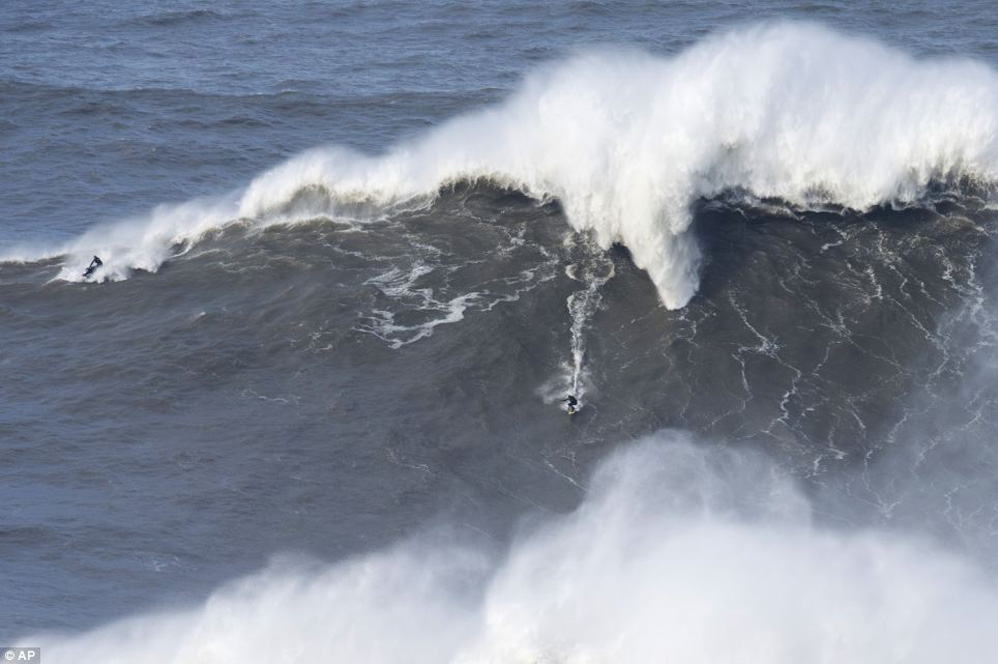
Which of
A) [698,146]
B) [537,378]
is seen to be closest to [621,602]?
[537,378]

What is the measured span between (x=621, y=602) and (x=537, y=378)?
8.78 meters

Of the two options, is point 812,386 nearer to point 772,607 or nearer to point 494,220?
point 772,607

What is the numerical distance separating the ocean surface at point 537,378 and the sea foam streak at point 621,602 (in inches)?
3.1

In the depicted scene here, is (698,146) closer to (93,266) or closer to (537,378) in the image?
(537,378)

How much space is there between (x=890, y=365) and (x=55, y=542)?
21186mm

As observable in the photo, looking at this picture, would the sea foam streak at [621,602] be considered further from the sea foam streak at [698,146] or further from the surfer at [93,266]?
the surfer at [93,266]

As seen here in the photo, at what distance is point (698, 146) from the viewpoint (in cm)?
4106

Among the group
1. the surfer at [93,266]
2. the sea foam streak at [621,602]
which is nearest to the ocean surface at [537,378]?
the sea foam streak at [621,602]

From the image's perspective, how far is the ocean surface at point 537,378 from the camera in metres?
28.9

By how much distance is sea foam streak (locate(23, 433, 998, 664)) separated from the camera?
27.5 meters

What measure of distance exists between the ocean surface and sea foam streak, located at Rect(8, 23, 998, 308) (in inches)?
4.7

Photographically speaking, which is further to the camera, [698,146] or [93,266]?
[93,266]

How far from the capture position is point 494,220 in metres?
43.1

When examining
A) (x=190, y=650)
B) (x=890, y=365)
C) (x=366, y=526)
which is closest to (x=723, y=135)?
(x=890, y=365)
